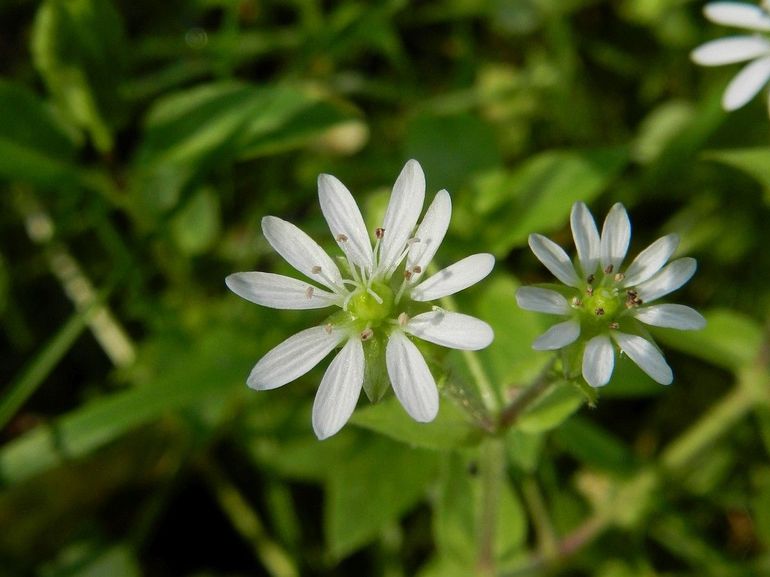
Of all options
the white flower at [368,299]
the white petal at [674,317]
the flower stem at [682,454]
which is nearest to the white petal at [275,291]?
the white flower at [368,299]

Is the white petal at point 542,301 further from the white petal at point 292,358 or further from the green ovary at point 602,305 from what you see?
the white petal at point 292,358

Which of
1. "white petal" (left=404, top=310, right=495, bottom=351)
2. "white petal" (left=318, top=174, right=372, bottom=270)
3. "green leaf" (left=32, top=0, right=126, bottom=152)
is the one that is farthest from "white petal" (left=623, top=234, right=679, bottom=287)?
"green leaf" (left=32, top=0, right=126, bottom=152)

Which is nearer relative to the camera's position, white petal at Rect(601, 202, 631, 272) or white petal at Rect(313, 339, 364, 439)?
white petal at Rect(313, 339, 364, 439)

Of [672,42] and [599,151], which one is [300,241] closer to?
[599,151]

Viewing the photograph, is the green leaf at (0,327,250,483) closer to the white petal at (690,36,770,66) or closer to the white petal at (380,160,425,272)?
the white petal at (380,160,425,272)

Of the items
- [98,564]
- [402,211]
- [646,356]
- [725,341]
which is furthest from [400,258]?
[98,564]

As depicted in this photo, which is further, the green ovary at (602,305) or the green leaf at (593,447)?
the green leaf at (593,447)
